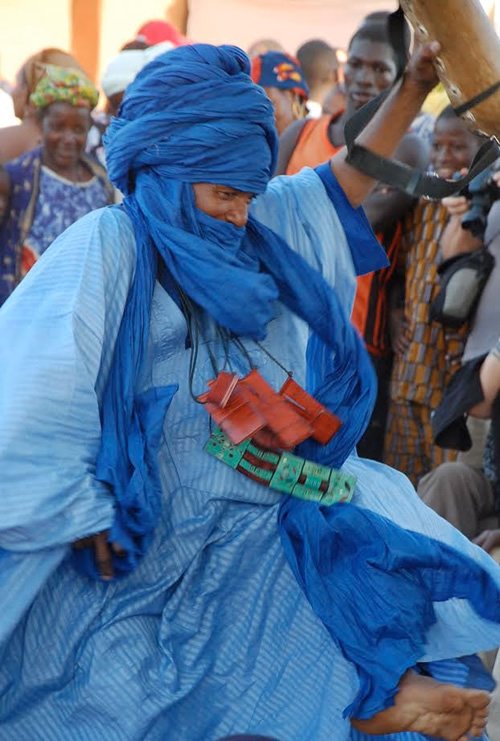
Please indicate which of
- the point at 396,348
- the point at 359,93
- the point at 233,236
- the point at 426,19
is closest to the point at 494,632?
the point at 233,236

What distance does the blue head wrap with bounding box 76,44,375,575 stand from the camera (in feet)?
10.2

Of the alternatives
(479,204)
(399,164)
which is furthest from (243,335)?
(479,204)

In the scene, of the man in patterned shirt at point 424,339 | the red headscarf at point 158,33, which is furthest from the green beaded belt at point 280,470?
the red headscarf at point 158,33

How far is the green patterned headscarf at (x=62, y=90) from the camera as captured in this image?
6.62 m

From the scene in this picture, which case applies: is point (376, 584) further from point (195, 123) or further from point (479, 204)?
point (479, 204)

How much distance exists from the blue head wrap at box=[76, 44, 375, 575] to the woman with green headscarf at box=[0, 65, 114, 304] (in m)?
3.02

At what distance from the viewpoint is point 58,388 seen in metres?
2.94

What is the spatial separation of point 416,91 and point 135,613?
4.74ft

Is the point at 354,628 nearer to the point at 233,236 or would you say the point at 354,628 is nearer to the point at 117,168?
the point at 233,236

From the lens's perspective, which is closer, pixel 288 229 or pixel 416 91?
pixel 416 91

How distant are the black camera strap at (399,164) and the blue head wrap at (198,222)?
0.25 m

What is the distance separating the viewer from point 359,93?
6305 mm

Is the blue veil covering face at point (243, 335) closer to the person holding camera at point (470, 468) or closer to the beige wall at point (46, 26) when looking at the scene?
the person holding camera at point (470, 468)

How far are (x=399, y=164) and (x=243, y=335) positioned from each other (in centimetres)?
58
